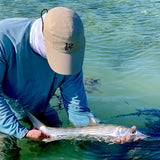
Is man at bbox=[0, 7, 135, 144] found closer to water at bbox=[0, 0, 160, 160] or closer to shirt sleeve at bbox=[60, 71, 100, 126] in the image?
shirt sleeve at bbox=[60, 71, 100, 126]

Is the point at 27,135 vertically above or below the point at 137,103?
above

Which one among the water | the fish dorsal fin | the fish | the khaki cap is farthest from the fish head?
the khaki cap

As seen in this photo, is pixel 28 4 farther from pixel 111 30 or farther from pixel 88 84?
pixel 88 84

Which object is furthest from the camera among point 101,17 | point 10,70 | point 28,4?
point 28,4

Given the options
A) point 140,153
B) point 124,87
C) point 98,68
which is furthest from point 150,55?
point 140,153

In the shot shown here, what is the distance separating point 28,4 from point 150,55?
8.06m

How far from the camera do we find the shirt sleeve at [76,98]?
3.69 metres

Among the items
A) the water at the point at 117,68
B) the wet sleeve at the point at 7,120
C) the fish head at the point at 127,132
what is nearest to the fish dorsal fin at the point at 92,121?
the fish head at the point at 127,132

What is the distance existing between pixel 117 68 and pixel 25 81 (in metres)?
4.05

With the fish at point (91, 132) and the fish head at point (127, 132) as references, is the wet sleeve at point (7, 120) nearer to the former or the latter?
A: the fish at point (91, 132)

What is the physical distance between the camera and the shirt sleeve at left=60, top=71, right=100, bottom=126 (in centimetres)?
369

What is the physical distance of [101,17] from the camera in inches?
472

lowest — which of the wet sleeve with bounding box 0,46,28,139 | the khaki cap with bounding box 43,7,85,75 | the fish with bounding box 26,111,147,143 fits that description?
the fish with bounding box 26,111,147,143

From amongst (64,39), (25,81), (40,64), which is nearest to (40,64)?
(40,64)
